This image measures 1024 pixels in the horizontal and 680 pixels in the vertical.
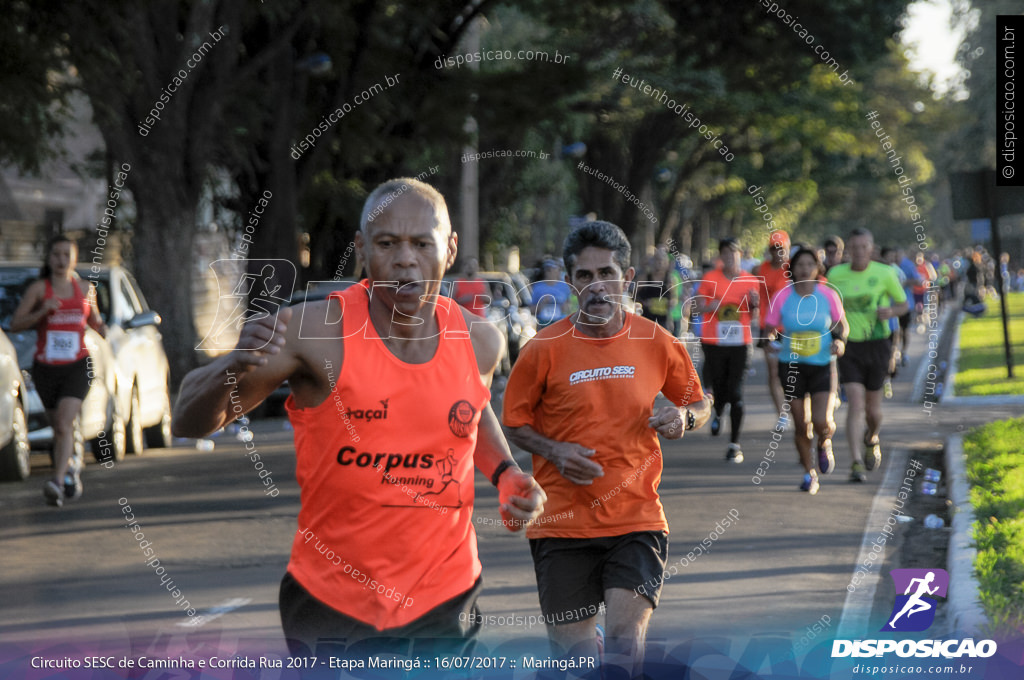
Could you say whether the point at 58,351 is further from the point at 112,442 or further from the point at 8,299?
the point at 112,442

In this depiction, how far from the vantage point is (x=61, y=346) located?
33.1 feet

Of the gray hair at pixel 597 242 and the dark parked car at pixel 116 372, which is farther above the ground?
the gray hair at pixel 597 242

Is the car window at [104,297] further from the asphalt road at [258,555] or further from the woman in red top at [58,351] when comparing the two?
the woman in red top at [58,351]

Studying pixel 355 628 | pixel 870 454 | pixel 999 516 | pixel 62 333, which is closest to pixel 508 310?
pixel 870 454

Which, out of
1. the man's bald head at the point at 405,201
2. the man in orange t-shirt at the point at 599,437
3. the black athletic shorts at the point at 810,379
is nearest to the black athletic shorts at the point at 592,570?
the man in orange t-shirt at the point at 599,437

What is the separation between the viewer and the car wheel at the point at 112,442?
1269 cm

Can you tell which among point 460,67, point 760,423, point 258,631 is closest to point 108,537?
point 258,631

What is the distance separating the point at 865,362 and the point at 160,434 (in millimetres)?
7045

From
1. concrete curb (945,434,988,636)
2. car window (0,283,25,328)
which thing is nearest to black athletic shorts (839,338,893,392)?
concrete curb (945,434,988,636)

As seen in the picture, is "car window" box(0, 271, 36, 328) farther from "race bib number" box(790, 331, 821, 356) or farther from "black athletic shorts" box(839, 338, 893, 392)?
"black athletic shorts" box(839, 338, 893, 392)

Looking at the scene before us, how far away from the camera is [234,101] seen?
20062mm

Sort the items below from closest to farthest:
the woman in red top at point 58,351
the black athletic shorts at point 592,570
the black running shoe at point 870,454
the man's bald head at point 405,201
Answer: the man's bald head at point 405,201 < the black athletic shorts at point 592,570 < the woman in red top at point 58,351 < the black running shoe at point 870,454

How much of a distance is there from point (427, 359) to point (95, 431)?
922 cm

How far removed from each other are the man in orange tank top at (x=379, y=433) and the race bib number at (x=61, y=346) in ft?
22.9
